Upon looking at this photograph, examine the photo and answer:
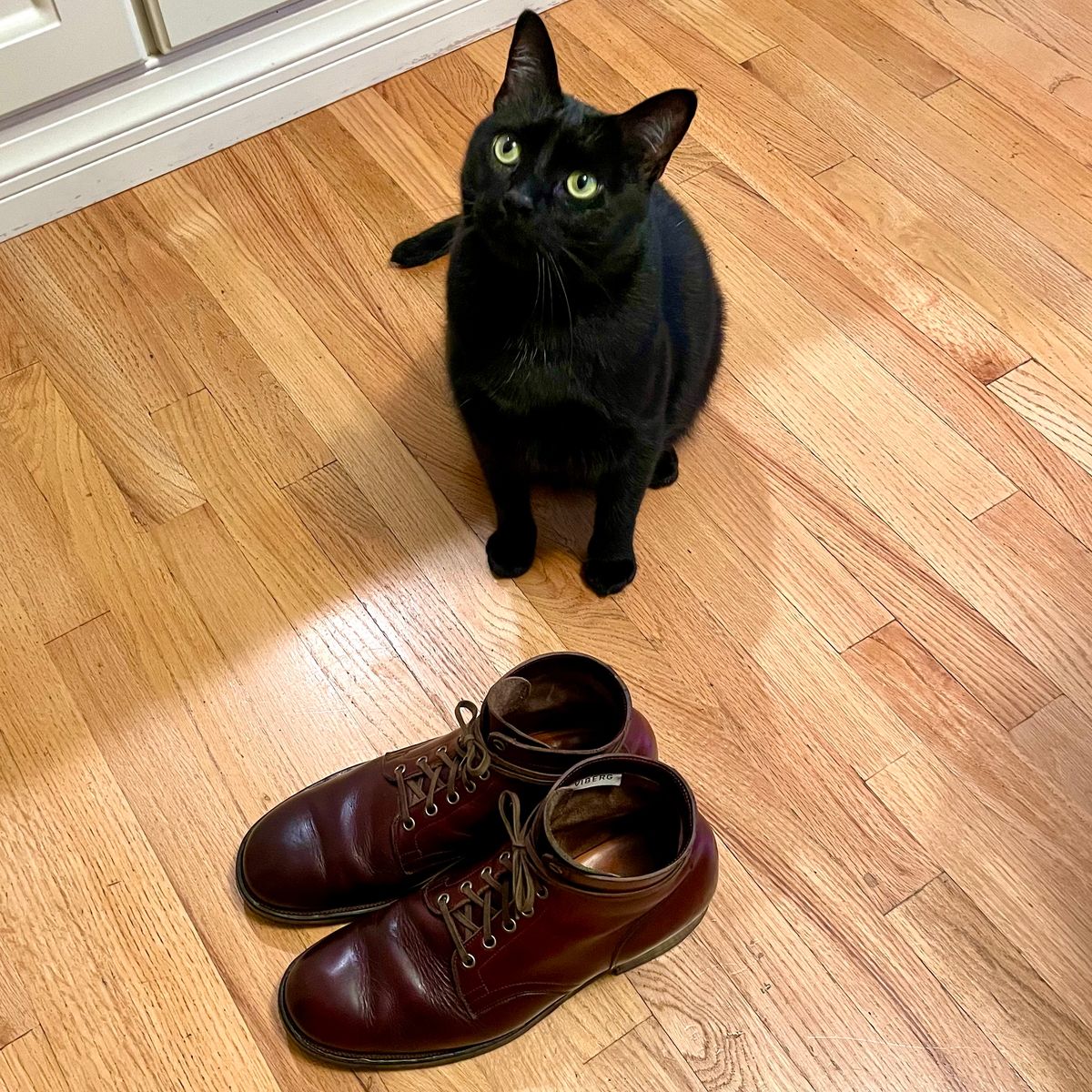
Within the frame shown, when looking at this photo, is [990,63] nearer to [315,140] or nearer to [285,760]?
[315,140]

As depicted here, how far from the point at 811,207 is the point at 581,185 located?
29.8 inches

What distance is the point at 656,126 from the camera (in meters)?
0.95

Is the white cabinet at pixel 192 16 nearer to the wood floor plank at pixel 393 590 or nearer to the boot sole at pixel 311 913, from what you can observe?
the wood floor plank at pixel 393 590

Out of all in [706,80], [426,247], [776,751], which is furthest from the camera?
[706,80]

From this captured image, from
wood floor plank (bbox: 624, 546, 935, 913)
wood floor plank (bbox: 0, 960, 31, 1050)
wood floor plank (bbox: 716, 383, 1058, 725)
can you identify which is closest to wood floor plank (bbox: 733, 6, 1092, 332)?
wood floor plank (bbox: 716, 383, 1058, 725)

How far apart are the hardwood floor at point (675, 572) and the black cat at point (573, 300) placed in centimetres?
18

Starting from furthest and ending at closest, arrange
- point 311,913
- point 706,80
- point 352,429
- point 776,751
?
1. point 706,80
2. point 352,429
3. point 776,751
4. point 311,913

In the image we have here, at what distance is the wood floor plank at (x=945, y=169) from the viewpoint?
1564 mm

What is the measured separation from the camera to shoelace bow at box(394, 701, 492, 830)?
1.00m

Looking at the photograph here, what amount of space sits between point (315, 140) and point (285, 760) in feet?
3.14

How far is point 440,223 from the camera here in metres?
1.50

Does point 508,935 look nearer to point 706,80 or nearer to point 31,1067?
point 31,1067

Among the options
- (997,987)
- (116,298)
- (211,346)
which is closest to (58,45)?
(116,298)

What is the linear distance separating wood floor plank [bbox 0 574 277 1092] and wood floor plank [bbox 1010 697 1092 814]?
801mm
